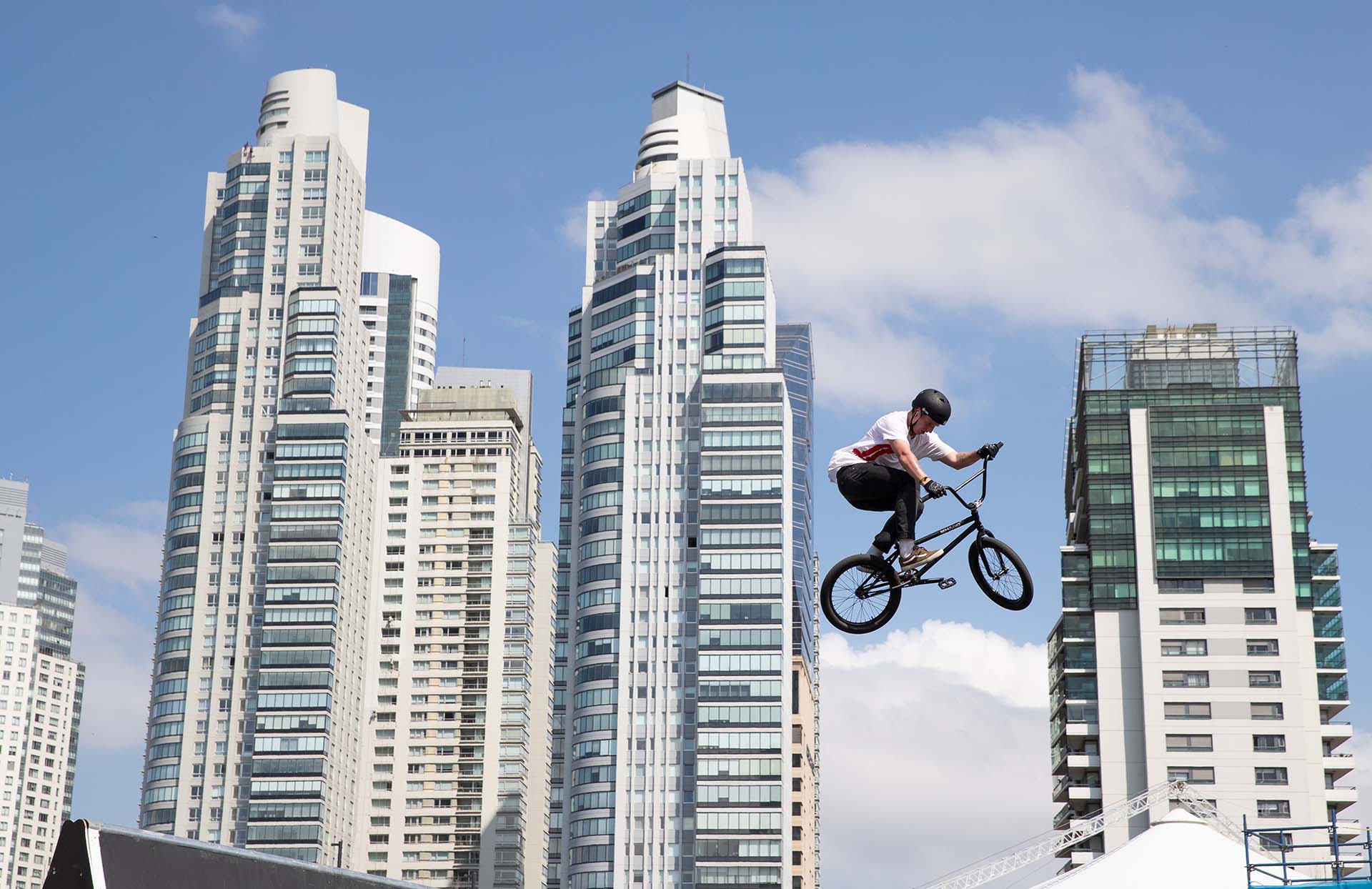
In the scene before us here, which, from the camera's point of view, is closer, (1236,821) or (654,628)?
(1236,821)

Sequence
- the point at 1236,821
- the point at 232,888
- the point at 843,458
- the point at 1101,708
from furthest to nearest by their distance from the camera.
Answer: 1. the point at 1101,708
2. the point at 1236,821
3. the point at 232,888
4. the point at 843,458

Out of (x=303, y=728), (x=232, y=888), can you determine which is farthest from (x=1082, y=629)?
(x=232, y=888)

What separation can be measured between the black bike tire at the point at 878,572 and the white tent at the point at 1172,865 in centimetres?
5124

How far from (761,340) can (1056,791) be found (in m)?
60.7

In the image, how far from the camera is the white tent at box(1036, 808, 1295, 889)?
73875 mm

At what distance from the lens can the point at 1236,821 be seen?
149m

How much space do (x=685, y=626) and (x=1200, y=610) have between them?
55574 mm

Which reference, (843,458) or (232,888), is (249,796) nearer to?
(232,888)

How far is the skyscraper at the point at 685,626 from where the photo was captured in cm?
17500

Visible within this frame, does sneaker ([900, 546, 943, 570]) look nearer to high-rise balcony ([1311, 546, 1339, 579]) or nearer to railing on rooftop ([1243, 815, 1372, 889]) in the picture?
railing on rooftop ([1243, 815, 1372, 889])

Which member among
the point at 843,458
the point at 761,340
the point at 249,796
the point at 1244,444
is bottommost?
the point at 249,796

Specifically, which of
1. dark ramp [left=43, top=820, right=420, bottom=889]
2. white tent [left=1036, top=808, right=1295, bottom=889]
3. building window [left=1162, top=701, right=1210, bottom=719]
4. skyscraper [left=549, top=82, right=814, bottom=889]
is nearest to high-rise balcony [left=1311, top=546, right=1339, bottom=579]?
building window [left=1162, top=701, right=1210, bottom=719]

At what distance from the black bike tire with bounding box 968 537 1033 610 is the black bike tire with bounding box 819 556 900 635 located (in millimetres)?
1395

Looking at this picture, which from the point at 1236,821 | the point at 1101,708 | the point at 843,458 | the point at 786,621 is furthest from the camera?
the point at 786,621
